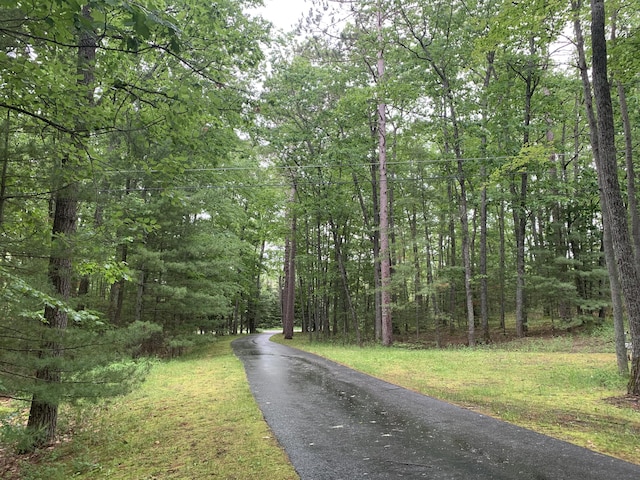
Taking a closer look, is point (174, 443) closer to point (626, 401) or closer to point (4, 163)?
point (4, 163)

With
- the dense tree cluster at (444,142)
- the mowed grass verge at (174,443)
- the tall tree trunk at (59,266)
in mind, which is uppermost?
the dense tree cluster at (444,142)

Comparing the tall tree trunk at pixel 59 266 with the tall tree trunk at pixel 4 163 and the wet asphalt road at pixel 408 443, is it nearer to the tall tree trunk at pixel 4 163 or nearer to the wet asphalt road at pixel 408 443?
the tall tree trunk at pixel 4 163

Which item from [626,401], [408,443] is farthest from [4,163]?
[626,401]

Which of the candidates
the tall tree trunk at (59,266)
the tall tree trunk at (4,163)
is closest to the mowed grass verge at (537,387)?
the tall tree trunk at (59,266)

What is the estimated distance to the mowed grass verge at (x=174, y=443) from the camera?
3.69 metres

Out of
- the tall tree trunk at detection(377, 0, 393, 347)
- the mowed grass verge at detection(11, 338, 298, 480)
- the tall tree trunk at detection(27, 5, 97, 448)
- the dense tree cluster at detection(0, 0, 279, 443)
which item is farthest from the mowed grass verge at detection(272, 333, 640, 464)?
the tall tree trunk at detection(27, 5, 97, 448)

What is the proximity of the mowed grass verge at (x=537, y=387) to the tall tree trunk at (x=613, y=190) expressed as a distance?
1162mm

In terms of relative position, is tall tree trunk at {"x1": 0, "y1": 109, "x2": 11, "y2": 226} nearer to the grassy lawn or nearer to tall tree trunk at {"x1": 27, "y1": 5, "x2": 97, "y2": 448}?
tall tree trunk at {"x1": 27, "y1": 5, "x2": 97, "y2": 448}

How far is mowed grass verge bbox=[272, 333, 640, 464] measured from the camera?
444cm

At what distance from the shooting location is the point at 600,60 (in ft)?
21.1

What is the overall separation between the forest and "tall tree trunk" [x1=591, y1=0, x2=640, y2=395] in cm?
3

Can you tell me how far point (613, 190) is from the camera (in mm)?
6383

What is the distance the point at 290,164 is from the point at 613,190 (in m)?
14.9

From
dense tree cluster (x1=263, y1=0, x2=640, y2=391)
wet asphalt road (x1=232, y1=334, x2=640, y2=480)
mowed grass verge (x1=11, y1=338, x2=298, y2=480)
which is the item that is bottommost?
mowed grass verge (x1=11, y1=338, x2=298, y2=480)
